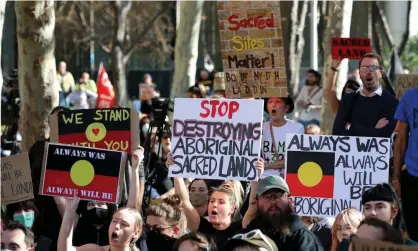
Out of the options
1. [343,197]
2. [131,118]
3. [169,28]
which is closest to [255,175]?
[343,197]

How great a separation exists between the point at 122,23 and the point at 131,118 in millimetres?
27362

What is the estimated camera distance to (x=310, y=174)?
31.9 ft

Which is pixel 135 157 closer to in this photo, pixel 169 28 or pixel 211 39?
pixel 169 28

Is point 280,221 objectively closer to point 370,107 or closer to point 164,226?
point 164,226

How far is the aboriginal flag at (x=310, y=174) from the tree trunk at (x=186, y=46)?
12009 mm

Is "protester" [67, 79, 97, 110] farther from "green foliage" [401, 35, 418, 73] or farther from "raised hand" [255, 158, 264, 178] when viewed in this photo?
"green foliage" [401, 35, 418, 73]

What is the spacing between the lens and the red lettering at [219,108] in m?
10.1

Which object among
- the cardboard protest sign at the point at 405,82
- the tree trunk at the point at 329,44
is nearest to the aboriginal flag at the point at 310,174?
the cardboard protest sign at the point at 405,82

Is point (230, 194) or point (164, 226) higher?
point (230, 194)

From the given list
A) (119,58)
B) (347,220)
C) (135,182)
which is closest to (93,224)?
(135,182)

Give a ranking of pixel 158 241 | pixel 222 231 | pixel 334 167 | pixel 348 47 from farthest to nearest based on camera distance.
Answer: pixel 348 47
pixel 334 167
pixel 222 231
pixel 158 241

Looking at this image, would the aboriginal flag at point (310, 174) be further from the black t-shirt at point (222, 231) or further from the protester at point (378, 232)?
the protester at point (378, 232)

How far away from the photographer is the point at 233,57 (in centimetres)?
1190

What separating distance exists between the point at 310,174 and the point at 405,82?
304 centimetres
